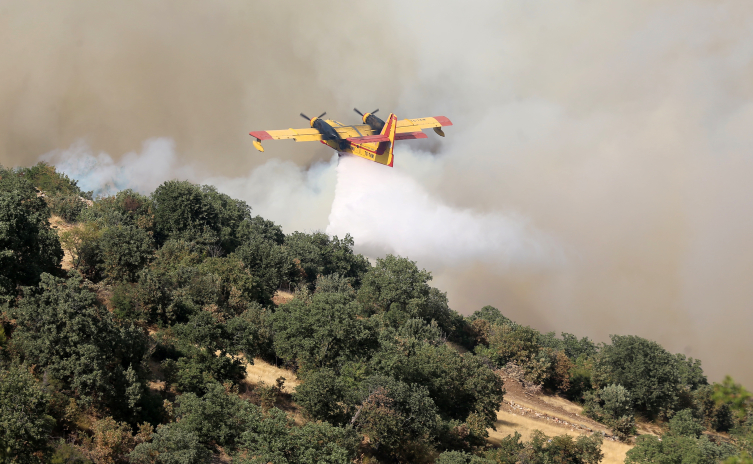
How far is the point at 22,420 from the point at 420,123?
214 ft

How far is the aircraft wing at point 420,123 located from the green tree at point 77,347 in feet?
172

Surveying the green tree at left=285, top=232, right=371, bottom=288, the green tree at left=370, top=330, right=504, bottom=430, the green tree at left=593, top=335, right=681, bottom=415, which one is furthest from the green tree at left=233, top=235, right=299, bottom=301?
the green tree at left=593, top=335, right=681, bottom=415

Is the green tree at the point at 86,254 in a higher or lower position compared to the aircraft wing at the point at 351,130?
lower

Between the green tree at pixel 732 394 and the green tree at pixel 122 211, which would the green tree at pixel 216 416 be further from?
the green tree at pixel 122 211

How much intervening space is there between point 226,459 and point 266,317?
19277 millimetres

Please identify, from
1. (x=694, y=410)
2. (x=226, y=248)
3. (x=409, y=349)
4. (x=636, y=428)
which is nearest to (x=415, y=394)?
(x=409, y=349)

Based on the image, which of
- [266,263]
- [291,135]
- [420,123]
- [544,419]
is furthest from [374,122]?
[544,419]

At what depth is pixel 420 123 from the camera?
3238 inches

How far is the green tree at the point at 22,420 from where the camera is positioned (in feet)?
82.4

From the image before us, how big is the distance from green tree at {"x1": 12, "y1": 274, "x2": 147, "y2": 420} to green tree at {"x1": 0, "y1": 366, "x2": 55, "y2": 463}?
5405 mm

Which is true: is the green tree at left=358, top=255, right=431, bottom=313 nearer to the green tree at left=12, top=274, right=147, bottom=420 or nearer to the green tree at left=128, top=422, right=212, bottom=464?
the green tree at left=12, top=274, right=147, bottom=420

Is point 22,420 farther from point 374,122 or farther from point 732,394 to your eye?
point 374,122

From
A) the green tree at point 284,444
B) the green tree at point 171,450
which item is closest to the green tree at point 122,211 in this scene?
the green tree at point 171,450

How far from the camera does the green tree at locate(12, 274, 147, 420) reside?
32.9 meters
